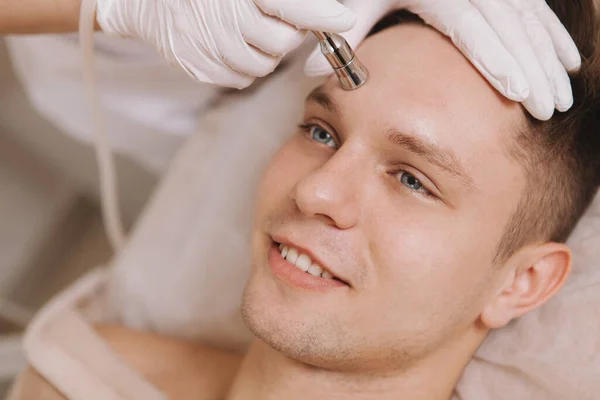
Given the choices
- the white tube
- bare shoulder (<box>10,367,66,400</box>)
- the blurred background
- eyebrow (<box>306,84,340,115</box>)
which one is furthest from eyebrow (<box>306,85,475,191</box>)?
the blurred background

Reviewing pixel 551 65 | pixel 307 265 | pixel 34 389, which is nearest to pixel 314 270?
pixel 307 265

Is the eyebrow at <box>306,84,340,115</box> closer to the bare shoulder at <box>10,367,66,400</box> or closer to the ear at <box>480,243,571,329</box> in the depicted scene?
the ear at <box>480,243,571,329</box>

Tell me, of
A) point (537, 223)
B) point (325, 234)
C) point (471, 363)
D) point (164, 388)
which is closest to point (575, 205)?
point (537, 223)

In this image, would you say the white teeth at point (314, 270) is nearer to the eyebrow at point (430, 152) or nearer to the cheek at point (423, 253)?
the cheek at point (423, 253)

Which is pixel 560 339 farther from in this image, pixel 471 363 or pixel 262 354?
pixel 262 354

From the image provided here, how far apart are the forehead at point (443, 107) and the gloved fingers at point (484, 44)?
0.02 meters

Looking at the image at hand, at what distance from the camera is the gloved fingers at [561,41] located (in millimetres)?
995

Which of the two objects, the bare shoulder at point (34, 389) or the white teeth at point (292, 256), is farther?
the bare shoulder at point (34, 389)

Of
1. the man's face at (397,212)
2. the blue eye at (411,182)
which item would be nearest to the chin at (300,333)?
the man's face at (397,212)

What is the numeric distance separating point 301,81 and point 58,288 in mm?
1359

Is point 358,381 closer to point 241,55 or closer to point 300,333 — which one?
point 300,333

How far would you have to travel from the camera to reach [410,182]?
3.35 ft

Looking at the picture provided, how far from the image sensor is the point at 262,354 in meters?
1.17

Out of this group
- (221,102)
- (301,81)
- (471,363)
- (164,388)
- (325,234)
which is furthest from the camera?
(221,102)
